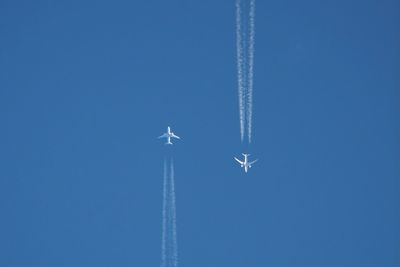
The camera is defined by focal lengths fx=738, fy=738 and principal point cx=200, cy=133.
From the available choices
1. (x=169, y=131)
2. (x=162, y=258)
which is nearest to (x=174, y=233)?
(x=162, y=258)

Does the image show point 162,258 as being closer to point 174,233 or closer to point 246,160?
point 174,233

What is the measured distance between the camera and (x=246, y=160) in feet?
291

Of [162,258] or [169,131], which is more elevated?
[169,131]

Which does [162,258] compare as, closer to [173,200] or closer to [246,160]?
[173,200]

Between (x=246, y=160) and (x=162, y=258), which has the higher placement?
(x=246, y=160)

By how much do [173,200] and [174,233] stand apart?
14.3 ft

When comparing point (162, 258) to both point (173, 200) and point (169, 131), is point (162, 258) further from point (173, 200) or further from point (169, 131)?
point (169, 131)

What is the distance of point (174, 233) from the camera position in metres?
91.2

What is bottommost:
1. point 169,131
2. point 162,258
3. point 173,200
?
point 162,258

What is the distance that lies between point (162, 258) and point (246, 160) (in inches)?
627

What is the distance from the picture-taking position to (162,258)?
9056 centimetres

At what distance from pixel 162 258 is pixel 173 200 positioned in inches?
294

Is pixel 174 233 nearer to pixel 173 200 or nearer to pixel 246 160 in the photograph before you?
pixel 173 200

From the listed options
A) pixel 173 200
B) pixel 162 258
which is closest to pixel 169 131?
pixel 173 200
